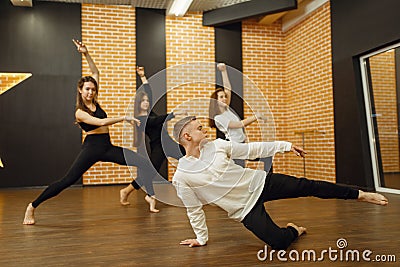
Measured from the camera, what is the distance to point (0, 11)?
566 cm

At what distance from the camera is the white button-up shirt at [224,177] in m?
1.95

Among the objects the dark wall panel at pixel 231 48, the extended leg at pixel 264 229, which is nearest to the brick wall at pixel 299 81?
the dark wall panel at pixel 231 48

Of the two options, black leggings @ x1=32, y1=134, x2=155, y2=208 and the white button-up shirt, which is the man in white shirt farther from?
black leggings @ x1=32, y1=134, x2=155, y2=208

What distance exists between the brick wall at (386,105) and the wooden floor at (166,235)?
37.5 inches

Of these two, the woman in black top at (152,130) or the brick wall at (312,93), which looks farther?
the brick wall at (312,93)

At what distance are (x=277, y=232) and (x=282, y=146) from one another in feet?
1.43

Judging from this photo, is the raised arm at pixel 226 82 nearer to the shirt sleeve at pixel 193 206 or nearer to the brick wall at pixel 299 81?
the shirt sleeve at pixel 193 206

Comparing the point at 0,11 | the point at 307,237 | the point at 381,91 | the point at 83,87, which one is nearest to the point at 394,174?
the point at 381,91

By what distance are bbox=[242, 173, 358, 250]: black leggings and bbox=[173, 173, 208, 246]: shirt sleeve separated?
0.24 metres

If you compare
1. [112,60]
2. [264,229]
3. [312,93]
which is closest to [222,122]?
[264,229]

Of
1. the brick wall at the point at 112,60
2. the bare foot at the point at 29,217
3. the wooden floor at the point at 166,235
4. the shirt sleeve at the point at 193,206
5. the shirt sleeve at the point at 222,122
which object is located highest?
the brick wall at the point at 112,60

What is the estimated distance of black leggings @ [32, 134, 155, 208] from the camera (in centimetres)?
291

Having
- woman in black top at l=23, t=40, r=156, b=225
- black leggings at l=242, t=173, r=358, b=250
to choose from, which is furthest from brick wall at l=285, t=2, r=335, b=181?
black leggings at l=242, t=173, r=358, b=250

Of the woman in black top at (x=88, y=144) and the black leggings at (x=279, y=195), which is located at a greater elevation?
the woman in black top at (x=88, y=144)
